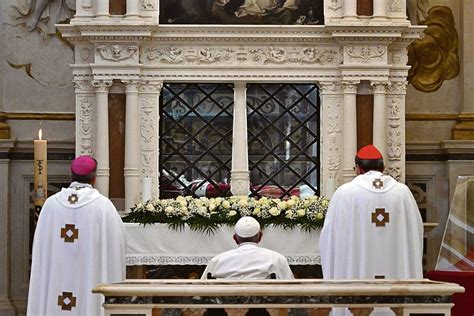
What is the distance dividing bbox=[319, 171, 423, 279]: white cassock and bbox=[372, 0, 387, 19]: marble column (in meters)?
3.32

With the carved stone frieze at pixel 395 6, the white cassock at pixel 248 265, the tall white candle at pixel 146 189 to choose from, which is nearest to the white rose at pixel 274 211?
the tall white candle at pixel 146 189

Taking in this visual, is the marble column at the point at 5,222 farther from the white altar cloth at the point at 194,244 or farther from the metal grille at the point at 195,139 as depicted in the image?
the white altar cloth at the point at 194,244

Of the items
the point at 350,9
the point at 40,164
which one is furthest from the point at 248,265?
the point at 350,9

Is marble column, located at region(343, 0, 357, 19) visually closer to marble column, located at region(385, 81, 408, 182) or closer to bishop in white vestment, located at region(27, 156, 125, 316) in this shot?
marble column, located at region(385, 81, 408, 182)

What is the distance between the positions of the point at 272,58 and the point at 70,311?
4.29m

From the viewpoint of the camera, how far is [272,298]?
23.1 feet

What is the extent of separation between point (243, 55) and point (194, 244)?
231 centimetres

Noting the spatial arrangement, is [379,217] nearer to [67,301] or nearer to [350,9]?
[67,301]

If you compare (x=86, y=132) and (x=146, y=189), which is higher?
(x=86, y=132)

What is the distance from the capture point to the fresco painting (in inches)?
507

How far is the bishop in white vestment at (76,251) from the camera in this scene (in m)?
9.60

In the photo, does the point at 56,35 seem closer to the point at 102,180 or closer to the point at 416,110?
the point at 102,180

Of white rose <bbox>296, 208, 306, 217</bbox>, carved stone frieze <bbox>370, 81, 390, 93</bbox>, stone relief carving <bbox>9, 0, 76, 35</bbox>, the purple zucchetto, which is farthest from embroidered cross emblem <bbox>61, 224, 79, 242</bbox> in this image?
stone relief carving <bbox>9, 0, 76, 35</bbox>

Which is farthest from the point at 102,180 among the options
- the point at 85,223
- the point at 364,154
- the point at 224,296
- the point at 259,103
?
the point at 224,296
